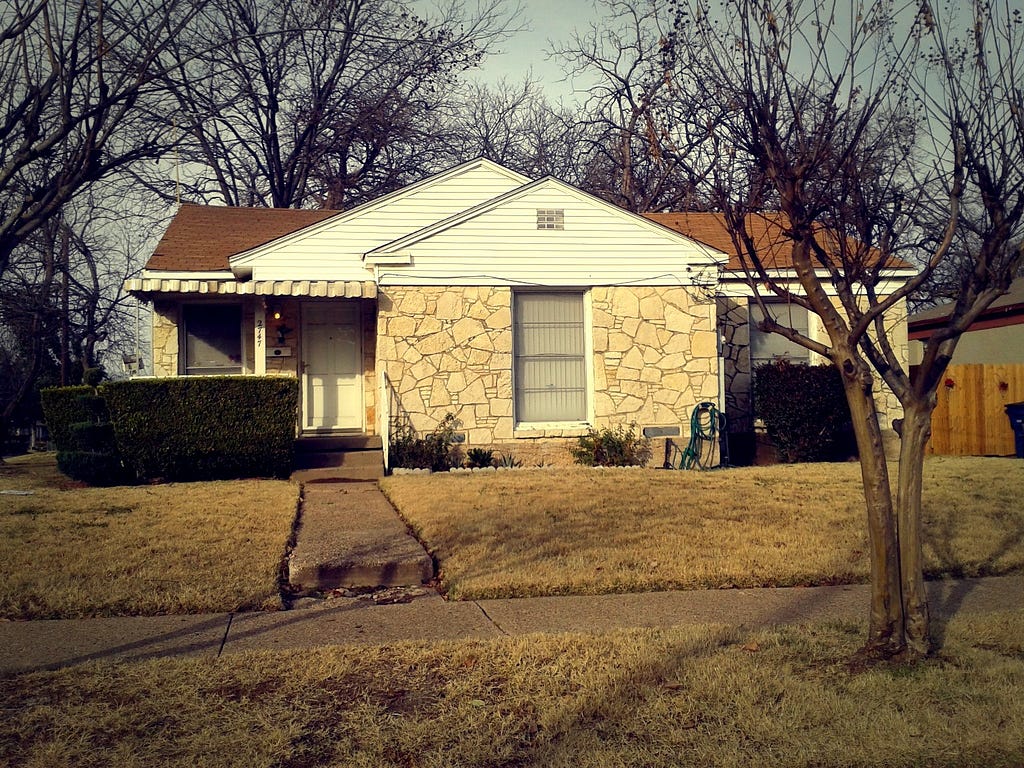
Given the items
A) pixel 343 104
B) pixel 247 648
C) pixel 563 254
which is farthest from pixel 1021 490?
pixel 343 104

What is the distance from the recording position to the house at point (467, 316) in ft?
45.7

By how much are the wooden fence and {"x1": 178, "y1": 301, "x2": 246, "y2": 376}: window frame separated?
12105 mm

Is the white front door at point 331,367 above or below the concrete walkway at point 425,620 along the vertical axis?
above

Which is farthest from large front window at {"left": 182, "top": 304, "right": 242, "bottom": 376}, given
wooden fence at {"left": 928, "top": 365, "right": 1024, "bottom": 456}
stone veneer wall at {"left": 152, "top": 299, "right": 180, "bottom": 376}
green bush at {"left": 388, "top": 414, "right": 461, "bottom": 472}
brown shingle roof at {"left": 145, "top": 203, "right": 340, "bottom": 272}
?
wooden fence at {"left": 928, "top": 365, "right": 1024, "bottom": 456}

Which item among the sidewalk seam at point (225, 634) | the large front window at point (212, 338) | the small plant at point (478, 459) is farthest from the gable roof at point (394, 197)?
the sidewalk seam at point (225, 634)

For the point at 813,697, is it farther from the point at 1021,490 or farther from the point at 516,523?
the point at 1021,490

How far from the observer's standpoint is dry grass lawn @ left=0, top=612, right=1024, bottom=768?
3.85 meters

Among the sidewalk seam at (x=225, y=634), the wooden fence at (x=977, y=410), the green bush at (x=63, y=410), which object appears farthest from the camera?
the wooden fence at (x=977, y=410)

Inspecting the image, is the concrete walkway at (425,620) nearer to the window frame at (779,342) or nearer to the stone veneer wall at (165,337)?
the stone veneer wall at (165,337)

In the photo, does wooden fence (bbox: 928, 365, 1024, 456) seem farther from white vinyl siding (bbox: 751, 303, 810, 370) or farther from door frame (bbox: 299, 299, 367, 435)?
door frame (bbox: 299, 299, 367, 435)

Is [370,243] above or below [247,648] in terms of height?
above

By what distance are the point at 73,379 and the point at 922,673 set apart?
1114 inches

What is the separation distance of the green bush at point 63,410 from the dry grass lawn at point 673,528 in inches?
185

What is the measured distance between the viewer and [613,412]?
47.2ft
